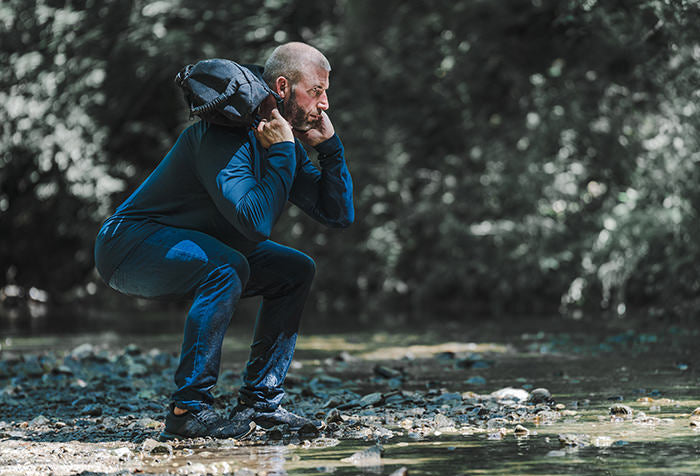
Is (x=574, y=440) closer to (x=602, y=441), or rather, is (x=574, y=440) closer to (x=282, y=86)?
(x=602, y=441)

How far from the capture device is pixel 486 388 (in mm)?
4309

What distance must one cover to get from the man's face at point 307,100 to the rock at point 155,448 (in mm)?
1283

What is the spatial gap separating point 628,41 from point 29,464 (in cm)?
695

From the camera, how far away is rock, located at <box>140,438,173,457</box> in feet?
9.71

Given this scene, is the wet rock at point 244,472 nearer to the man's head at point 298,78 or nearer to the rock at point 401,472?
the rock at point 401,472

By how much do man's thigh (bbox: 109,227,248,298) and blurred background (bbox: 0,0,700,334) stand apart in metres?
3.21

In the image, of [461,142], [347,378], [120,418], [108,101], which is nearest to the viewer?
[120,418]

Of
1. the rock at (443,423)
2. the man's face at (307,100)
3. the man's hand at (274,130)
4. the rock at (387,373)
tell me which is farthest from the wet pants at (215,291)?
the rock at (387,373)

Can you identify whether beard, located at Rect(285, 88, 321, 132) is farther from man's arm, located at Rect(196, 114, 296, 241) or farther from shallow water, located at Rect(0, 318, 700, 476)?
shallow water, located at Rect(0, 318, 700, 476)

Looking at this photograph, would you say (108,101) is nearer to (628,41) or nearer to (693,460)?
(628,41)

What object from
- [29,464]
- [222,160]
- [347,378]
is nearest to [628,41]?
[347,378]

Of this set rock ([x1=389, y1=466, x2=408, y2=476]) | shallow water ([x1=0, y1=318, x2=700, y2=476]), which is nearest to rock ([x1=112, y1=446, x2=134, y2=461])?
shallow water ([x1=0, y1=318, x2=700, y2=476])

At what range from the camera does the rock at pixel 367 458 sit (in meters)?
2.64

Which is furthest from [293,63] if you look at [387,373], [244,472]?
[387,373]
